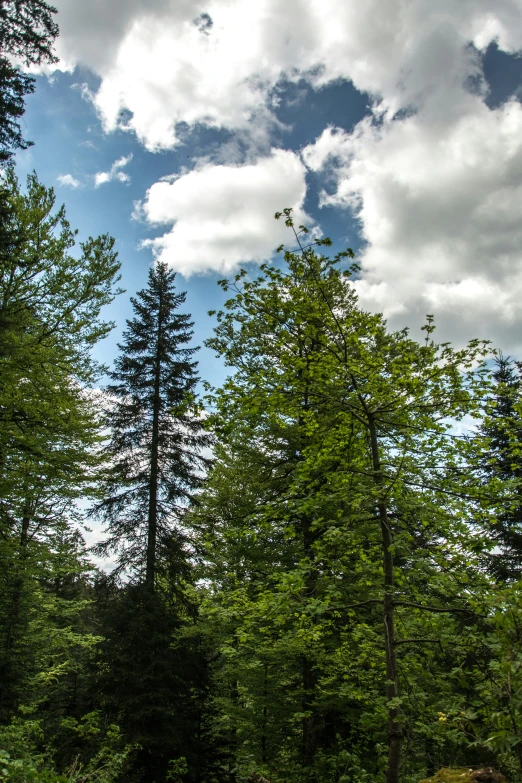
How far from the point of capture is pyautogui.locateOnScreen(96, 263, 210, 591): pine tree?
13.6m

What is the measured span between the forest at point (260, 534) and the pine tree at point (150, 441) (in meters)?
0.07

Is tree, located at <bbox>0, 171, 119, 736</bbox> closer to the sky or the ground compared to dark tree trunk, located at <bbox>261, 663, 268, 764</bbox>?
closer to the sky

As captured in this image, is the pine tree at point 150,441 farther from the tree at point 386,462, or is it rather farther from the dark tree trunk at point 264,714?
the tree at point 386,462

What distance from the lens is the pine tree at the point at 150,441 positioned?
13.6 metres

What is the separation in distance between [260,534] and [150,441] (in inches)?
252

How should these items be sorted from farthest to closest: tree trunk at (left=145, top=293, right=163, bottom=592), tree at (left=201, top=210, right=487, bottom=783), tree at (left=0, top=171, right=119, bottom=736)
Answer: tree trunk at (left=145, top=293, right=163, bottom=592) < tree at (left=0, top=171, right=119, bottom=736) < tree at (left=201, top=210, right=487, bottom=783)

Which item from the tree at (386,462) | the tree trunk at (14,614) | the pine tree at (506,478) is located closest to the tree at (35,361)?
the tree trunk at (14,614)

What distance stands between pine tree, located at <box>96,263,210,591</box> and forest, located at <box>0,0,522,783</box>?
0.07 m

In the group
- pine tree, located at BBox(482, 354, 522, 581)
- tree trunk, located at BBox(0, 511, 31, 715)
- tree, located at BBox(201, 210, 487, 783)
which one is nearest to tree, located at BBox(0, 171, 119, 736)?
tree trunk, located at BBox(0, 511, 31, 715)

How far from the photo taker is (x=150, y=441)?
14875 mm

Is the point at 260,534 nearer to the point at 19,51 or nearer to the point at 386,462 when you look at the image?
the point at 386,462

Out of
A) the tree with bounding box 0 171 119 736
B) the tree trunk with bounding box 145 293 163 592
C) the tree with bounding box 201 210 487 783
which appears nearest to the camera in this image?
the tree with bounding box 201 210 487 783

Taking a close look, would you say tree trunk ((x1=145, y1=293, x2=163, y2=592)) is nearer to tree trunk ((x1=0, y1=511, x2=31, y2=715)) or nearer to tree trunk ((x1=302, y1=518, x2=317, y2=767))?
tree trunk ((x1=0, y1=511, x2=31, y2=715))

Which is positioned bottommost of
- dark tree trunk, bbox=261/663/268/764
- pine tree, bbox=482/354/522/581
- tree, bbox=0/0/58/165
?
dark tree trunk, bbox=261/663/268/764
